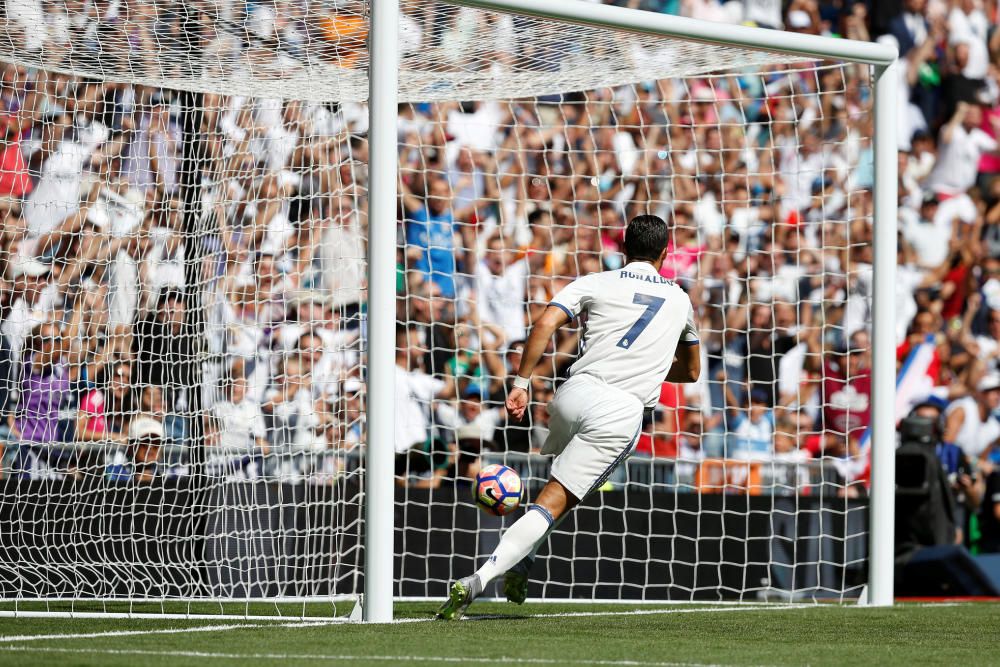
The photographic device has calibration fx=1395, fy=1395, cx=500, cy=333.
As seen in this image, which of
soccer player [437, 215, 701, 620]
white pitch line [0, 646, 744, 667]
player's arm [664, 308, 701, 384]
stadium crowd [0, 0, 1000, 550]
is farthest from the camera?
stadium crowd [0, 0, 1000, 550]

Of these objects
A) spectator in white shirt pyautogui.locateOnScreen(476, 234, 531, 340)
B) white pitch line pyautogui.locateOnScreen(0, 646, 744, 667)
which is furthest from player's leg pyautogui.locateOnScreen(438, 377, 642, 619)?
spectator in white shirt pyautogui.locateOnScreen(476, 234, 531, 340)

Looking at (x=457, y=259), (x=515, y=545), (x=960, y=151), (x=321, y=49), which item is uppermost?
(x=960, y=151)

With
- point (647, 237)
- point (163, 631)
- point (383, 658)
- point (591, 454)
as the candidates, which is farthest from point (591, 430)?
point (163, 631)

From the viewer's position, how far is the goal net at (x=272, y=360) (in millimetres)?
7105

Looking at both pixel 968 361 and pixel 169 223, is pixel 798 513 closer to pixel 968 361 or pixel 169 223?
pixel 968 361

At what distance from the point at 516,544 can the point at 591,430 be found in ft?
1.78

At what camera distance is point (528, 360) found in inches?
210

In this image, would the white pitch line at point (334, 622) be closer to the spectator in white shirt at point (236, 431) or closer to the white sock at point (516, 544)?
the white sock at point (516, 544)

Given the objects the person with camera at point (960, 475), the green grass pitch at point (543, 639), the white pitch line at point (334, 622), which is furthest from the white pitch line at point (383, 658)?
the person with camera at point (960, 475)

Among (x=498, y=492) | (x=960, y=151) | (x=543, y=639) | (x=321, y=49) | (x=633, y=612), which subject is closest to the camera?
(x=543, y=639)

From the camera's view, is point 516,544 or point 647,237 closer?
point 516,544

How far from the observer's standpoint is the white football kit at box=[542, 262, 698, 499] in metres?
5.48

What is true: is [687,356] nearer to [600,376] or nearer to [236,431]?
[600,376]

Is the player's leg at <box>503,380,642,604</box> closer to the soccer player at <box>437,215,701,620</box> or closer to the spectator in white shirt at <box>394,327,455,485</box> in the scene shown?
the soccer player at <box>437,215,701,620</box>
